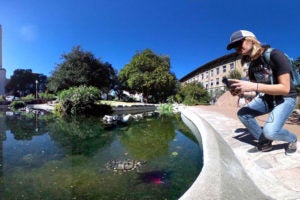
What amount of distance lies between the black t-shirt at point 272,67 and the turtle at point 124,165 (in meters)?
2.13

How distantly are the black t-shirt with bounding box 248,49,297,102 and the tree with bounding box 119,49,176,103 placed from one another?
26.4 meters

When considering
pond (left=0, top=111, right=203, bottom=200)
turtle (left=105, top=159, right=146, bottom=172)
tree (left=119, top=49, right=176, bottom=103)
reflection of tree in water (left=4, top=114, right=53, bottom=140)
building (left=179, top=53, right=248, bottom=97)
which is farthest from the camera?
building (left=179, top=53, right=248, bottom=97)

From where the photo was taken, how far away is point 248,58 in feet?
8.16

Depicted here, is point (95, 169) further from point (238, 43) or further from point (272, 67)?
point (272, 67)

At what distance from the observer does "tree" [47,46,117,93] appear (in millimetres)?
24453

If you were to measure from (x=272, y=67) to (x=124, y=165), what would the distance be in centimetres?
253

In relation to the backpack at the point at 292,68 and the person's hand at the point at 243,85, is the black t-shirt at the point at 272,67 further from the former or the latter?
the person's hand at the point at 243,85

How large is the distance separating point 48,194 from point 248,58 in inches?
113

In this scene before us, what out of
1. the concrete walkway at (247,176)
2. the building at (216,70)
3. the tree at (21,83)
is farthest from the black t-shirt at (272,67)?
the tree at (21,83)

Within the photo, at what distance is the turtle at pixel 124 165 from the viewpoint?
10.7 feet

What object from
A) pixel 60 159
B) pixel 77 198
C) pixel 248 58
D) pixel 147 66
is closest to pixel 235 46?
pixel 248 58

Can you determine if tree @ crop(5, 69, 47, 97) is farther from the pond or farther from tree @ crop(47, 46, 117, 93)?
the pond

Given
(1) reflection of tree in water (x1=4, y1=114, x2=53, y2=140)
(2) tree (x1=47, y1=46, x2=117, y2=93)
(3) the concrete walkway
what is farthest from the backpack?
(2) tree (x1=47, y1=46, x2=117, y2=93)

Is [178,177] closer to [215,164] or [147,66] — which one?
[215,164]
